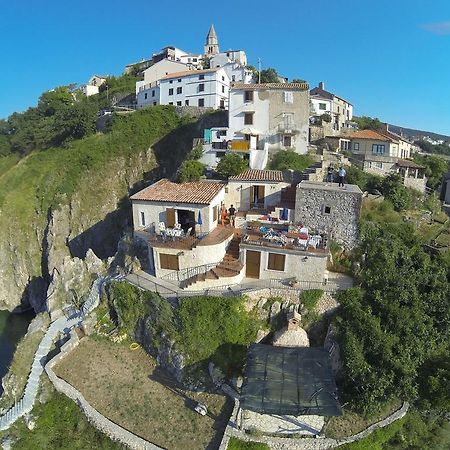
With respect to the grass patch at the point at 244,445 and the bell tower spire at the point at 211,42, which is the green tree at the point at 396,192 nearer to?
the grass patch at the point at 244,445

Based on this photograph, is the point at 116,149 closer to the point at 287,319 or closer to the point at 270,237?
the point at 270,237

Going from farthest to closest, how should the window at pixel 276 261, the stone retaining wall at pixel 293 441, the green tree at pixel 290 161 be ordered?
the green tree at pixel 290 161
the window at pixel 276 261
the stone retaining wall at pixel 293 441

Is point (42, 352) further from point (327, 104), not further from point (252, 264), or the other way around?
point (327, 104)

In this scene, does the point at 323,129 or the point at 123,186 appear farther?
the point at 123,186

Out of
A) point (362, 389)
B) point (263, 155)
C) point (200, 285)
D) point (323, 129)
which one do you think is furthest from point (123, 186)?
point (362, 389)

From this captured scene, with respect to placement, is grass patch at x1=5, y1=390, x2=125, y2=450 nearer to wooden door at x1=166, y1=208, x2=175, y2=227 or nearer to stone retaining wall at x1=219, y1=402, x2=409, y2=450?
stone retaining wall at x1=219, y1=402, x2=409, y2=450

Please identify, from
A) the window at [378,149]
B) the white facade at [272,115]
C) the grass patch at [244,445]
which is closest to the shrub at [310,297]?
the grass patch at [244,445]
